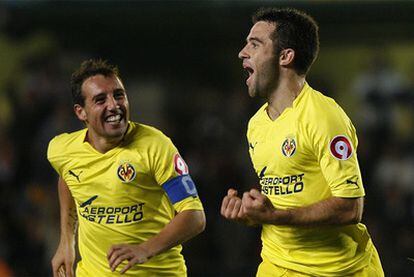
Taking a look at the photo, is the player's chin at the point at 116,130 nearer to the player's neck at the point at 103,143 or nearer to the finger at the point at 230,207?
the player's neck at the point at 103,143

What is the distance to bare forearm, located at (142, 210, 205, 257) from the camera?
15.6 feet

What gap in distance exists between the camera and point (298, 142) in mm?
4371

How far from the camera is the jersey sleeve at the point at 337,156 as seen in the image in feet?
13.8

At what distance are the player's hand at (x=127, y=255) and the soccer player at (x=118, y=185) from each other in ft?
0.57

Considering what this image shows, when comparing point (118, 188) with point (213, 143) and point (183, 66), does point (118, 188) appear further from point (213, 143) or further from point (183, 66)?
point (183, 66)

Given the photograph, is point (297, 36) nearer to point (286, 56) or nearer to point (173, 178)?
point (286, 56)

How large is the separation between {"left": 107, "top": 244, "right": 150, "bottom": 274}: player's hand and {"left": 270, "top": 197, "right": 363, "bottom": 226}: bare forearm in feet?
2.71

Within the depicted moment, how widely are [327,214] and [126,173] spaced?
1.32 metres

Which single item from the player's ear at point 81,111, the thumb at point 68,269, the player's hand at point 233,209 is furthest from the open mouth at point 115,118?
the player's hand at point 233,209

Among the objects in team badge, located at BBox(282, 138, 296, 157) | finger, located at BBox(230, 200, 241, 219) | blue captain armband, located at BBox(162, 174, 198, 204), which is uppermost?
team badge, located at BBox(282, 138, 296, 157)

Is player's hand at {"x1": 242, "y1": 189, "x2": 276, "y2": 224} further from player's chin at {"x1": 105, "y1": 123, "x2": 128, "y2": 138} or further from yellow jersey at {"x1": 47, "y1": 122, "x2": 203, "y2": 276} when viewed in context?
player's chin at {"x1": 105, "y1": 123, "x2": 128, "y2": 138}

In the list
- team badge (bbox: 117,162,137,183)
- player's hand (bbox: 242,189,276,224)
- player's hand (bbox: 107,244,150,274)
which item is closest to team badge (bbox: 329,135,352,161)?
player's hand (bbox: 242,189,276,224)

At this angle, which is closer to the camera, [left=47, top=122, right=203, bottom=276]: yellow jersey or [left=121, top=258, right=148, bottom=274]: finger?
[left=121, top=258, right=148, bottom=274]: finger

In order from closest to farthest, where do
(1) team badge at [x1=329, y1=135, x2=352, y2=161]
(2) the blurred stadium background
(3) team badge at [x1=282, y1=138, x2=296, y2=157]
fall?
(1) team badge at [x1=329, y1=135, x2=352, y2=161], (3) team badge at [x1=282, y1=138, x2=296, y2=157], (2) the blurred stadium background
